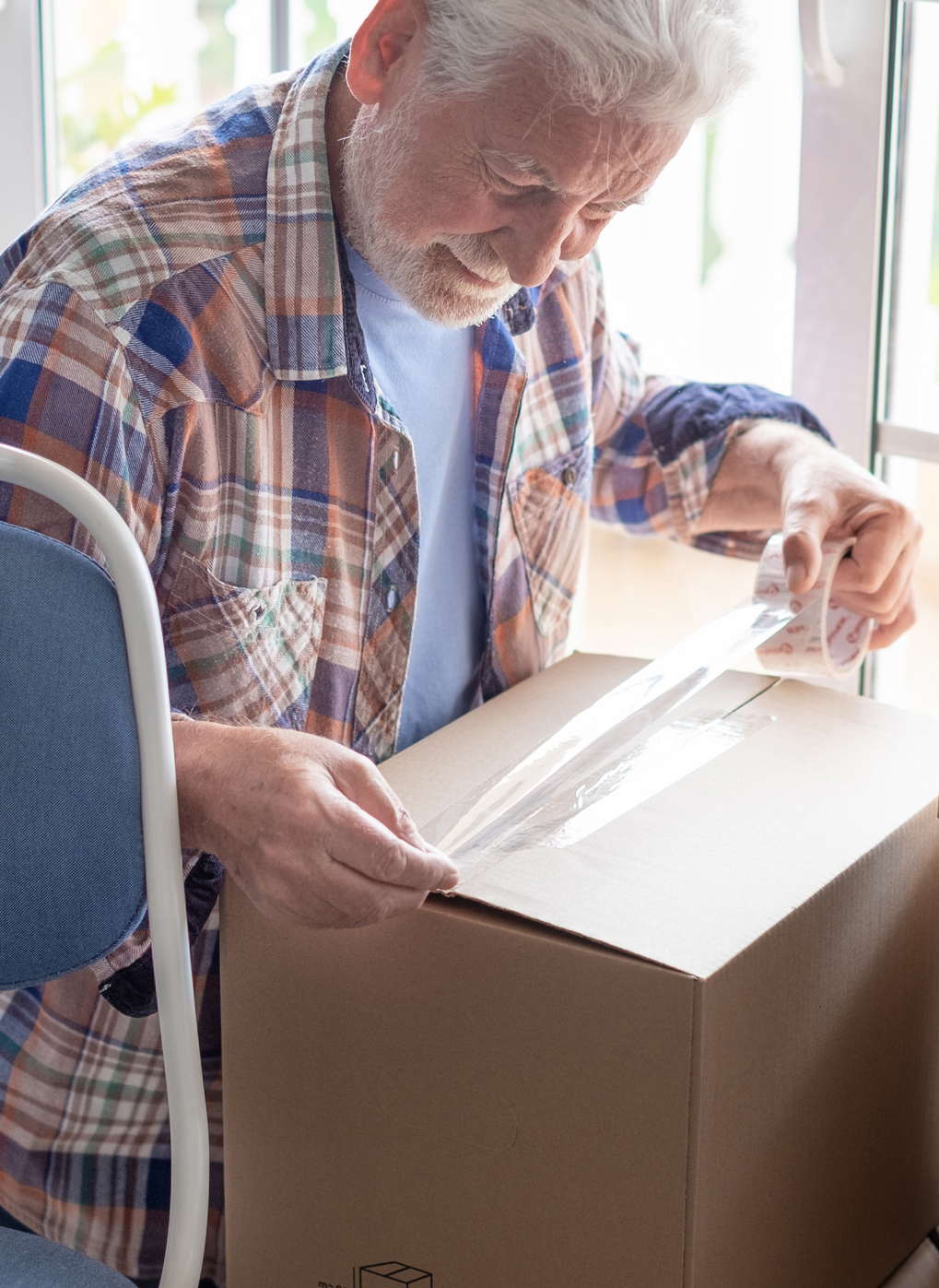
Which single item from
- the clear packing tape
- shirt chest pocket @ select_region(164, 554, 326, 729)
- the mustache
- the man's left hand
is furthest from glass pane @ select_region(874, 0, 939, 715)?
shirt chest pocket @ select_region(164, 554, 326, 729)

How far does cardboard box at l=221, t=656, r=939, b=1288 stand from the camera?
705 millimetres

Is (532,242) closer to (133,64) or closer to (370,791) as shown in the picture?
(370,791)

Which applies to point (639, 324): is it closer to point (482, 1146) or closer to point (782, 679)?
point (782, 679)

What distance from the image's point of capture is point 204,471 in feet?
3.00

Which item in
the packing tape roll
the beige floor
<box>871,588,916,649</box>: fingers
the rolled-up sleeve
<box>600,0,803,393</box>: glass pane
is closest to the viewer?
the packing tape roll

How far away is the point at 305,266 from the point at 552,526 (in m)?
0.38

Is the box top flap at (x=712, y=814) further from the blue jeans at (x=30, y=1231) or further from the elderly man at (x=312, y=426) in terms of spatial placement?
the blue jeans at (x=30, y=1231)

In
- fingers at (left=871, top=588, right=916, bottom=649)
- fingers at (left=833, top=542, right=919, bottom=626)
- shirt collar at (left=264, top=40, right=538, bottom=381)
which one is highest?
shirt collar at (left=264, top=40, right=538, bottom=381)

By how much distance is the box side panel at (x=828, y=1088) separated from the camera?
715 mm

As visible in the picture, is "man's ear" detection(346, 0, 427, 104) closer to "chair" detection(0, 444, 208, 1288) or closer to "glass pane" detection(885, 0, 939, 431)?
"chair" detection(0, 444, 208, 1288)

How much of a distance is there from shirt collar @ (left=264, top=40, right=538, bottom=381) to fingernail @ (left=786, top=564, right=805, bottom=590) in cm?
37

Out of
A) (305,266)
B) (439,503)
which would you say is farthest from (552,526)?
(305,266)

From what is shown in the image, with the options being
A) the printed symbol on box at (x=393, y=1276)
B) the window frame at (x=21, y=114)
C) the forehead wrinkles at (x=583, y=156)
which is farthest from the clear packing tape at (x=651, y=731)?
the window frame at (x=21, y=114)

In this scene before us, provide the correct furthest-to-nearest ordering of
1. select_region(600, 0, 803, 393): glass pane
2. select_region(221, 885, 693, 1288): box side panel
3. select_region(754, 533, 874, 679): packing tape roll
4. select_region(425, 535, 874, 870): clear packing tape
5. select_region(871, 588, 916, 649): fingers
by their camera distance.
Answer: select_region(600, 0, 803, 393): glass pane → select_region(871, 588, 916, 649): fingers → select_region(754, 533, 874, 679): packing tape roll → select_region(425, 535, 874, 870): clear packing tape → select_region(221, 885, 693, 1288): box side panel
